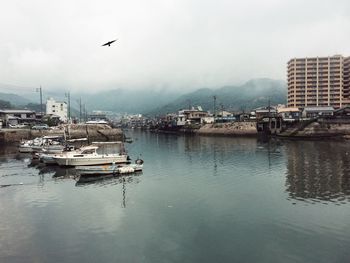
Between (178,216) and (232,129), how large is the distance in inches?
4017

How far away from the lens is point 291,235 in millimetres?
21906

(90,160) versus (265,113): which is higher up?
(265,113)

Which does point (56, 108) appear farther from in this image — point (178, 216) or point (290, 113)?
point (178, 216)

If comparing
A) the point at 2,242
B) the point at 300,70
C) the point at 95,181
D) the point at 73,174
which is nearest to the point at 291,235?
the point at 2,242

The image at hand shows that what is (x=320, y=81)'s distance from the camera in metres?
146

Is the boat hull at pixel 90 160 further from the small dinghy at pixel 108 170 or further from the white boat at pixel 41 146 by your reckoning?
the white boat at pixel 41 146

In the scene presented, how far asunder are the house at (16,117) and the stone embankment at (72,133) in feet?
65.5

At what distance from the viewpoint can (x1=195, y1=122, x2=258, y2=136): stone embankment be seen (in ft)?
398

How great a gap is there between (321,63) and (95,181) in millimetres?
130109

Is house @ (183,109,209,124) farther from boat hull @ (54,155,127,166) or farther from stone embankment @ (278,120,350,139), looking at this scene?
boat hull @ (54,155,127,166)

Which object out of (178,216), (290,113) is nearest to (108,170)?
(178,216)

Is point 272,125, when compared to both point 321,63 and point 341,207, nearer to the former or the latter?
point 321,63

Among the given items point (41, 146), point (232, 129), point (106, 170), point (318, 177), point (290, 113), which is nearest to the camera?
point (318, 177)

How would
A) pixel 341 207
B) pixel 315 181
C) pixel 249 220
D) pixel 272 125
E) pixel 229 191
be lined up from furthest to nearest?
pixel 272 125, pixel 315 181, pixel 229 191, pixel 341 207, pixel 249 220
